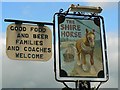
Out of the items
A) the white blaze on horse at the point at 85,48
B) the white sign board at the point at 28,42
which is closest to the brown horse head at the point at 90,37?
the white blaze on horse at the point at 85,48

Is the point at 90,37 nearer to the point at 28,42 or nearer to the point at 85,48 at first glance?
the point at 85,48

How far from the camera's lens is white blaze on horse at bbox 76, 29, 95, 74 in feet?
36.4

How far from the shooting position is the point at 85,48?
1122cm

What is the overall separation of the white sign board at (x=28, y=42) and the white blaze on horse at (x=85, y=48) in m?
0.74

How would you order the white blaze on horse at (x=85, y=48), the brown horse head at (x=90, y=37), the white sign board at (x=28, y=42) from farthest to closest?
the brown horse head at (x=90, y=37) < the white blaze on horse at (x=85, y=48) < the white sign board at (x=28, y=42)

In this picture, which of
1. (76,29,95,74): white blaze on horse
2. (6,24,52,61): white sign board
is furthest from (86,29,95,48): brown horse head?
(6,24,52,61): white sign board

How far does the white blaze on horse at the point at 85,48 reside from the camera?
36.4ft

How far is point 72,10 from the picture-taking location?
11.3 metres

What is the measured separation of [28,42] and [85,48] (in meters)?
1.46

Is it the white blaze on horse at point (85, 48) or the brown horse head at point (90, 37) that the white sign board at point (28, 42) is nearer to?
the white blaze on horse at point (85, 48)

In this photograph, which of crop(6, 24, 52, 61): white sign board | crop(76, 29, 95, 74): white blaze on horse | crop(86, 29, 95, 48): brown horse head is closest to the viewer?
crop(6, 24, 52, 61): white sign board

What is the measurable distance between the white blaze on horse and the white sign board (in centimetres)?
74

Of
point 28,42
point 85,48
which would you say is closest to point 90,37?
point 85,48

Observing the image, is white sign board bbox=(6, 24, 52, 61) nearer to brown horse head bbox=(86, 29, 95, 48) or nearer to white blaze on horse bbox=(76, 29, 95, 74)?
white blaze on horse bbox=(76, 29, 95, 74)
